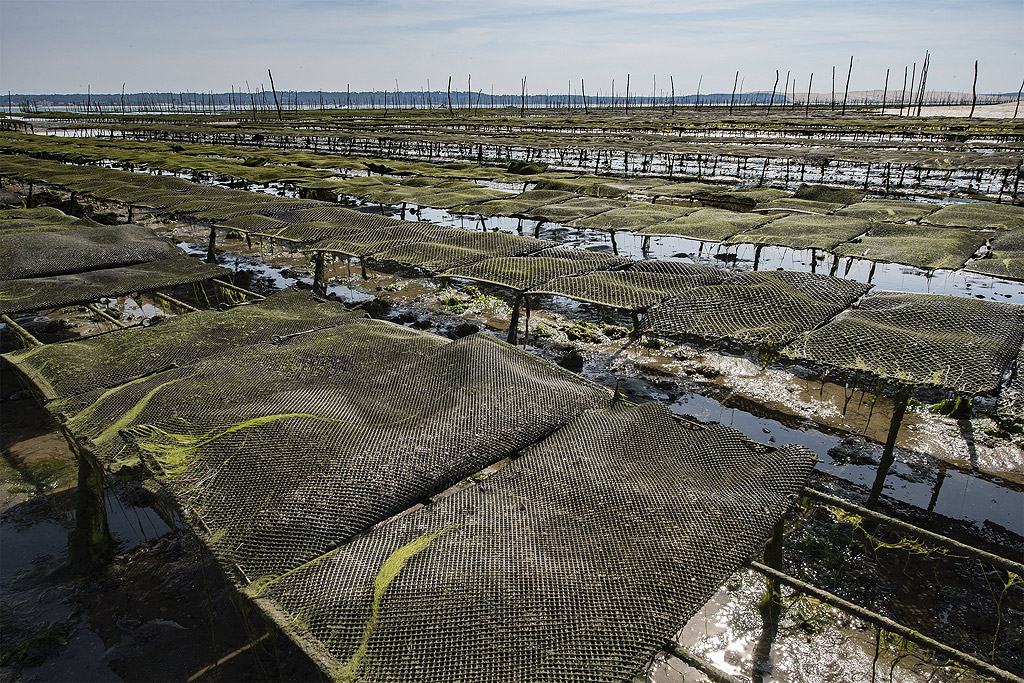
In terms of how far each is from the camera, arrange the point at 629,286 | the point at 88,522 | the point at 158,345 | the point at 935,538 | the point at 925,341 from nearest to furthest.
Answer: the point at 935,538 → the point at 88,522 → the point at 158,345 → the point at 925,341 → the point at 629,286

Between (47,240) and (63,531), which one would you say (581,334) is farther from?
(47,240)

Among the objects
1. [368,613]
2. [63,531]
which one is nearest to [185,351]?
[63,531]

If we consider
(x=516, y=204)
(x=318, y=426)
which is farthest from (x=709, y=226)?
(x=318, y=426)

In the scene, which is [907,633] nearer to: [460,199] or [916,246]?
[916,246]

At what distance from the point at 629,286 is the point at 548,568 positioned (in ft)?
21.2

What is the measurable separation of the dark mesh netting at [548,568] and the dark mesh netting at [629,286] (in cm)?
437

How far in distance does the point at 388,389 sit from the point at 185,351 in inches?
102

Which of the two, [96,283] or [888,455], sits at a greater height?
→ [96,283]

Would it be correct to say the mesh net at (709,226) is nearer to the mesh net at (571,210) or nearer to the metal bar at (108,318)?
the mesh net at (571,210)

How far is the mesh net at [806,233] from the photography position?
12492mm

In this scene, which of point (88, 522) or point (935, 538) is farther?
point (88, 522)

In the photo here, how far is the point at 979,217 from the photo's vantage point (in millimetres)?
14695

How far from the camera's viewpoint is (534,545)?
11.9 feet

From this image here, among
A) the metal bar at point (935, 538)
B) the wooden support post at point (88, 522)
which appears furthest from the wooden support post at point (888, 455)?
the wooden support post at point (88, 522)
